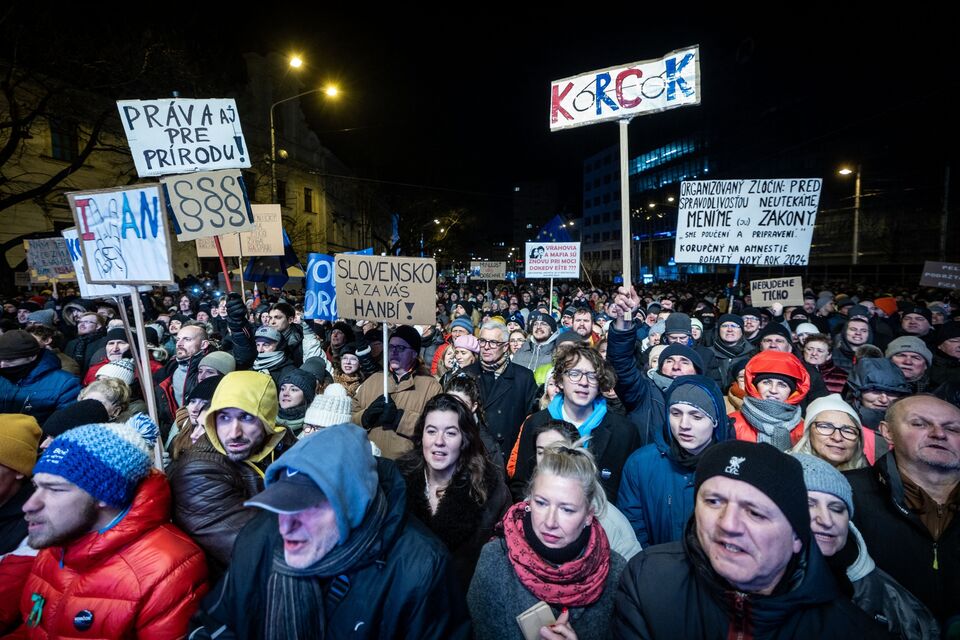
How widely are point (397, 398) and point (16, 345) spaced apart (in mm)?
3509

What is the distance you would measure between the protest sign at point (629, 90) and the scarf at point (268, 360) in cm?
399

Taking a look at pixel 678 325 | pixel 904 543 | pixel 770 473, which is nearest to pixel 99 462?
pixel 770 473

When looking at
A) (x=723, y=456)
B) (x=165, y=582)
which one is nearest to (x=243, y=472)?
(x=165, y=582)

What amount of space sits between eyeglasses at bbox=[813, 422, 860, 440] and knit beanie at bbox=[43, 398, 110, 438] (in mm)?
4621

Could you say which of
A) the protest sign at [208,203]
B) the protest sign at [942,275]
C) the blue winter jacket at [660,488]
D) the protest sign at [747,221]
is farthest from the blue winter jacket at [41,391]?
the protest sign at [942,275]

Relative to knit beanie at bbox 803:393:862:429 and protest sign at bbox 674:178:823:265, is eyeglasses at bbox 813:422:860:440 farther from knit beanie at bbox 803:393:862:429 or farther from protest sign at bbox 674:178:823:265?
protest sign at bbox 674:178:823:265

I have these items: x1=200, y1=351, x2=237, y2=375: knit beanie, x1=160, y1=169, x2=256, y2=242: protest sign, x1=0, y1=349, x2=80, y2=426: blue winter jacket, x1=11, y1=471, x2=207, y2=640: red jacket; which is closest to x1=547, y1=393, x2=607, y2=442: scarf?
x1=11, y1=471, x2=207, y2=640: red jacket

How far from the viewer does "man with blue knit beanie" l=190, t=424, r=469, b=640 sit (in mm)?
1600

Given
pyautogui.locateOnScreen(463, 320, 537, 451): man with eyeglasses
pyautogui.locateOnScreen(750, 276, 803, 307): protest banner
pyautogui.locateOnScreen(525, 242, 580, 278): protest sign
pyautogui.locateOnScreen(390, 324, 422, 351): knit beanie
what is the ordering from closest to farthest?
pyautogui.locateOnScreen(463, 320, 537, 451): man with eyeglasses → pyautogui.locateOnScreen(390, 324, 422, 351): knit beanie → pyautogui.locateOnScreen(750, 276, 803, 307): protest banner → pyautogui.locateOnScreen(525, 242, 580, 278): protest sign

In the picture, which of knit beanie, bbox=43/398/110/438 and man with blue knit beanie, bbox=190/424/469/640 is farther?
knit beanie, bbox=43/398/110/438

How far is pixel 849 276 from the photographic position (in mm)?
35406

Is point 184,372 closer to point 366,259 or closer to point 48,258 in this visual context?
point 366,259

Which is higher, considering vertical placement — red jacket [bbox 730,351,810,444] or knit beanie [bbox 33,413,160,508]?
knit beanie [bbox 33,413,160,508]

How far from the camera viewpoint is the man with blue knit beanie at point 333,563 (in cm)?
160
